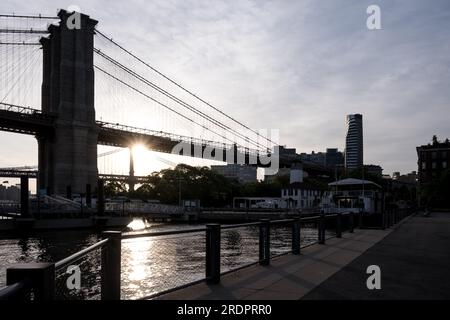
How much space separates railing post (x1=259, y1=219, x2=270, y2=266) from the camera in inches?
470

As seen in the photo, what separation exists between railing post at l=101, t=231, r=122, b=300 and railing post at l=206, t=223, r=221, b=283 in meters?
2.62

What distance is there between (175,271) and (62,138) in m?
67.8

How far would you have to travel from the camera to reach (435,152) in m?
150

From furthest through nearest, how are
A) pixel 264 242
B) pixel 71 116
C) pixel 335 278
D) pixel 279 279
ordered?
pixel 71 116, pixel 264 242, pixel 335 278, pixel 279 279

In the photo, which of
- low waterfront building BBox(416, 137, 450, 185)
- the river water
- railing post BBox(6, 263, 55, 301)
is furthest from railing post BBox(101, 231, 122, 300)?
low waterfront building BBox(416, 137, 450, 185)

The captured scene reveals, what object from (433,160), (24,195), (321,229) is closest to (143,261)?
(321,229)

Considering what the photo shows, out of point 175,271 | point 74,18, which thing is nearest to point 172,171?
point 74,18

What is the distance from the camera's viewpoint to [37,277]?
14.9 ft

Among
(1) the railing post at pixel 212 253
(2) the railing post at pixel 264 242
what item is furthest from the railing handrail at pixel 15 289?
(2) the railing post at pixel 264 242

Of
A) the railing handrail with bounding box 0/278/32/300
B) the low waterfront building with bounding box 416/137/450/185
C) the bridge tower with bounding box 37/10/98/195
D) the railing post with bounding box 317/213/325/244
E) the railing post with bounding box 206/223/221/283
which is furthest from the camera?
the low waterfront building with bounding box 416/137/450/185

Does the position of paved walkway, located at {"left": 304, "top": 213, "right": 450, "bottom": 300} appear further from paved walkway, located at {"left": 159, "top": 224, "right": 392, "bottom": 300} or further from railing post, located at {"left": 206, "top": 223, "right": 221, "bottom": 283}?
railing post, located at {"left": 206, "top": 223, "right": 221, "bottom": 283}

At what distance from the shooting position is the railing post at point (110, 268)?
7.10 metres

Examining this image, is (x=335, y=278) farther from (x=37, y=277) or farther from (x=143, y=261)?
(x=143, y=261)

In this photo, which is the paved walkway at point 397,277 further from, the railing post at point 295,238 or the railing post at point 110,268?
the railing post at point 110,268
